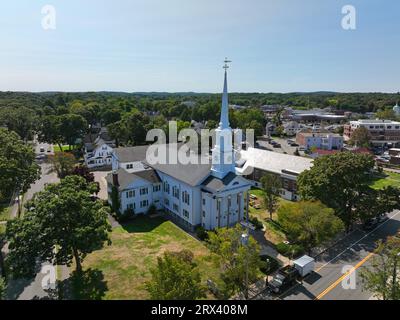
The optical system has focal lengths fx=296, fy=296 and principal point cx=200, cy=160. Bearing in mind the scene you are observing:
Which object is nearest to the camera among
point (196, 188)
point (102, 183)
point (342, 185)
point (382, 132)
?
point (342, 185)

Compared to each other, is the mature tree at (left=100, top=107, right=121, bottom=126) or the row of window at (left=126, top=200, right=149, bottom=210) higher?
the mature tree at (left=100, top=107, right=121, bottom=126)

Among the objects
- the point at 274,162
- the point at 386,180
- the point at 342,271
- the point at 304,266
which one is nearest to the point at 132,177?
the point at 304,266

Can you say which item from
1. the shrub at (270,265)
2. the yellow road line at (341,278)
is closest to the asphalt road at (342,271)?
the yellow road line at (341,278)

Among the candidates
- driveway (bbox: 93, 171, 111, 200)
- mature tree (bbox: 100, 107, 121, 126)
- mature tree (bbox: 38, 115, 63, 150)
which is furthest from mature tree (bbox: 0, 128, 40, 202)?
mature tree (bbox: 100, 107, 121, 126)

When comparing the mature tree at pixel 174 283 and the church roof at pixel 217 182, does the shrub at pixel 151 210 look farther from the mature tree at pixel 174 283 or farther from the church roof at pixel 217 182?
the mature tree at pixel 174 283

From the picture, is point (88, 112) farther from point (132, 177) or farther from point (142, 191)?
point (142, 191)

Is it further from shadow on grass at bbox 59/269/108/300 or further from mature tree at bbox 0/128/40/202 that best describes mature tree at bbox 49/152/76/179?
shadow on grass at bbox 59/269/108/300
